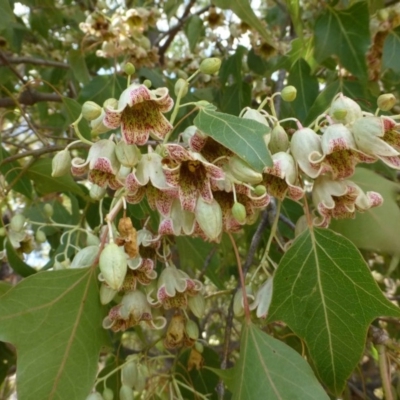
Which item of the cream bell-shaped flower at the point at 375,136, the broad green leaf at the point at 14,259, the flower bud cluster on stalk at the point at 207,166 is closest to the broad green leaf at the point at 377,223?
the flower bud cluster on stalk at the point at 207,166

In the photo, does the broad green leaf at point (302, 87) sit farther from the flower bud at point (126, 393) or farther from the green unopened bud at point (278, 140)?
the flower bud at point (126, 393)

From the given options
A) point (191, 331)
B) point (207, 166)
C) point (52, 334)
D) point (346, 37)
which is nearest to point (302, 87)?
point (346, 37)

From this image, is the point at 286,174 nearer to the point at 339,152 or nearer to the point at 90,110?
the point at 339,152

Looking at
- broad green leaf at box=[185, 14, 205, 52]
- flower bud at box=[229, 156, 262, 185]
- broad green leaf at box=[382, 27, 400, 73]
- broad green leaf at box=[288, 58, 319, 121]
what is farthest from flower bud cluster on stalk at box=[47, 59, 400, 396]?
broad green leaf at box=[185, 14, 205, 52]

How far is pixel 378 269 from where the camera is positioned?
2896 mm

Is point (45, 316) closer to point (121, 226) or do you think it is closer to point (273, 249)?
point (121, 226)

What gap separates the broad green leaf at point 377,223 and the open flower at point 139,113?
0.51 meters

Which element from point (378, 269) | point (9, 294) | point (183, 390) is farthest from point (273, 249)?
point (378, 269)

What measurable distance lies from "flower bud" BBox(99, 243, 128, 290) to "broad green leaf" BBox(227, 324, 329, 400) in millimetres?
310

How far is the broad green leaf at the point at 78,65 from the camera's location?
2.36 meters

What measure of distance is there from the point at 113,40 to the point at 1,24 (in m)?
0.83

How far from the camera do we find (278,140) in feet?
3.16

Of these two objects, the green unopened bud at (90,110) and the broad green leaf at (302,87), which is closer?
the green unopened bud at (90,110)

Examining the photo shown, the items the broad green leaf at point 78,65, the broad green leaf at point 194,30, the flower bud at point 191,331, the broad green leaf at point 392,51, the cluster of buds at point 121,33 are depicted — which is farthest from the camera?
the broad green leaf at point 194,30
